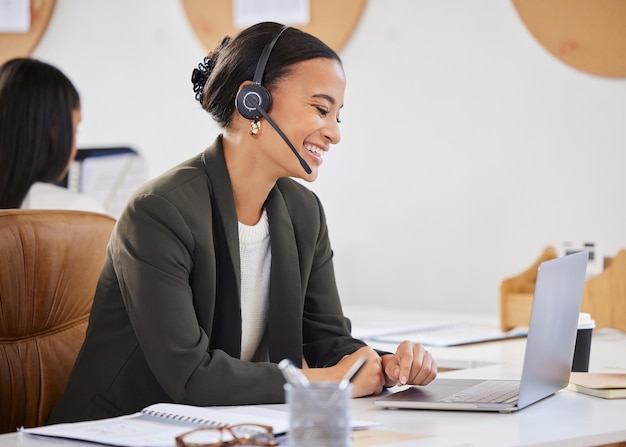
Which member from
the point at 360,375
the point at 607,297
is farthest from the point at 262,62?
the point at 607,297

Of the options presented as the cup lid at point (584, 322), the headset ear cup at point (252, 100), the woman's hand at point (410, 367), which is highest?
the headset ear cup at point (252, 100)

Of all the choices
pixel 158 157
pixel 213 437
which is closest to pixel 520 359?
pixel 213 437

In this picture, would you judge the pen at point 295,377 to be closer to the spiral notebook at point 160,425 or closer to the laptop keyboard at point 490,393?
the spiral notebook at point 160,425

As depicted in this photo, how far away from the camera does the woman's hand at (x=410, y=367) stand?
1.61 m

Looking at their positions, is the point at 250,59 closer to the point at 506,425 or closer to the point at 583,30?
the point at 506,425

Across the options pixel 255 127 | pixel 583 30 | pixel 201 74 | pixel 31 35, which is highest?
pixel 31 35

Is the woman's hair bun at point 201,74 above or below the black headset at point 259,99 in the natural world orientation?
above

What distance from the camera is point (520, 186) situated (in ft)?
8.72

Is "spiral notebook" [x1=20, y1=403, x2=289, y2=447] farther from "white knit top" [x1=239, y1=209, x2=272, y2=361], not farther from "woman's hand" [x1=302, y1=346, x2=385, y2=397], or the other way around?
"white knit top" [x1=239, y1=209, x2=272, y2=361]

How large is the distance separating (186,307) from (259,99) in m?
0.39

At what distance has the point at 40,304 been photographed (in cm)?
179

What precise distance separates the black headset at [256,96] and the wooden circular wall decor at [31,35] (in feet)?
7.03

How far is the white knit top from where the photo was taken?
182 centimetres

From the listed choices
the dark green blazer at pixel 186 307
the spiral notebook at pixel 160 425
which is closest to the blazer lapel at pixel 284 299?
the dark green blazer at pixel 186 307
